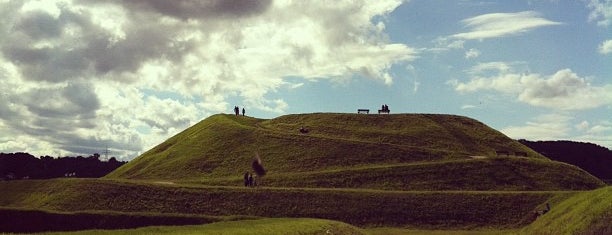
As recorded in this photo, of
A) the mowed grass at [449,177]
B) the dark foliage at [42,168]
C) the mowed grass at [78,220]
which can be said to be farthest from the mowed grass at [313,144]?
the dark foliage at [42,168]

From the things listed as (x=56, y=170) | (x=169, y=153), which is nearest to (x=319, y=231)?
(x=169, y=153)

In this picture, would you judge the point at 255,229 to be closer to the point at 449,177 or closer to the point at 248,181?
the point at 248,181

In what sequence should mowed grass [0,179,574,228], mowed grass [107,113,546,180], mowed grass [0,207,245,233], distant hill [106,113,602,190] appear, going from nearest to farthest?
1. mowed grass [0,207,245,233]
2. mowed grass [0,179,574,228]
3. distant hill [106,113,602,190]
4. mowed grass [107,113,546,180]

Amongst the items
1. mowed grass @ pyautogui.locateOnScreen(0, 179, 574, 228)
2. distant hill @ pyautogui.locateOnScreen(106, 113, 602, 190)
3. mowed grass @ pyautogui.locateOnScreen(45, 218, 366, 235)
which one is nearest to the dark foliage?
distant hill @ pyautogui.locateOnScreen(106, 113, 602, 190)

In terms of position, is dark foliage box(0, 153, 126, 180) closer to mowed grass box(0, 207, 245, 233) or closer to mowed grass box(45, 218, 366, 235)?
mowed grass box(0, 207, 245, 233)

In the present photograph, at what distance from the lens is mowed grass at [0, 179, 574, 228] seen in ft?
259

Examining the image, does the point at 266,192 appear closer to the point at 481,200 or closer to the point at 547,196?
the point at 481,200

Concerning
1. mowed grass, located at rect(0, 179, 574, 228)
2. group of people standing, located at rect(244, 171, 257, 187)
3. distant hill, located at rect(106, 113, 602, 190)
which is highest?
distant hill, located at rect(106, 113, 602, 190)

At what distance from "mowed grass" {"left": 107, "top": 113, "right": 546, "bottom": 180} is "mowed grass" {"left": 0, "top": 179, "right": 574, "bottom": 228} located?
80.6ft

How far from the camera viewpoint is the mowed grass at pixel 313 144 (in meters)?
116

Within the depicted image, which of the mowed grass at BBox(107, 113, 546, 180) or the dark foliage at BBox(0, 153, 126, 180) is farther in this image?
the dark foliage at BBox(0, 153, 126, 180)

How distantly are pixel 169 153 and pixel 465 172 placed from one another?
62043 mm

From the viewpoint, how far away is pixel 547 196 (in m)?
86.2

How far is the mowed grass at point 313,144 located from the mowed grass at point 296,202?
24568 millimetres
